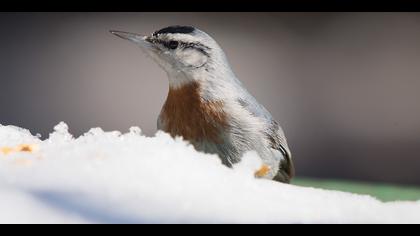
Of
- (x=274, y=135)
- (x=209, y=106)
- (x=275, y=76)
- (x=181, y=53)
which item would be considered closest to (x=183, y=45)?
(x=181, y=53)

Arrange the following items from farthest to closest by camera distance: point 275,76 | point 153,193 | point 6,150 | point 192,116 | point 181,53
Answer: point 275,76
point 181,53
point 192,116
point 6,150
point 153,193

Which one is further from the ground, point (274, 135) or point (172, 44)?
point (172, 44)

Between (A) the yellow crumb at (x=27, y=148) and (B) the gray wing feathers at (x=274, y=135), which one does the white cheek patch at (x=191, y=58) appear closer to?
(B) the gray wing feathers at (x=274, y=135)

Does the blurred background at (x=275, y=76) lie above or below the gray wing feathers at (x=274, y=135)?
above

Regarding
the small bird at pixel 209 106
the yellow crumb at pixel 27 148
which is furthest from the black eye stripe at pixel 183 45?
the yellow crumb at pixel 27 148

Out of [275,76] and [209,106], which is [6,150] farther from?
[275,76]

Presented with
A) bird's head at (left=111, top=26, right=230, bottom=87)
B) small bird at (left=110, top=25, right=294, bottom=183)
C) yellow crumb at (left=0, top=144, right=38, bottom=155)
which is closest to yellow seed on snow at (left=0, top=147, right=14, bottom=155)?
yellow crumb at (left=0, top=144, right=38, bottom=155)

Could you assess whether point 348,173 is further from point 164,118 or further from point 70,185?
point 70,185
